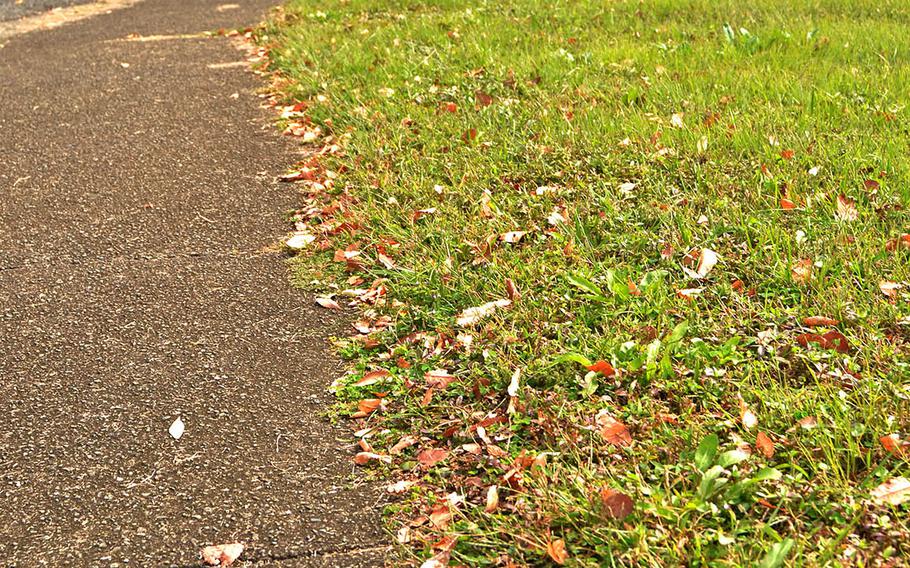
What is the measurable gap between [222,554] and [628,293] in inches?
67.2

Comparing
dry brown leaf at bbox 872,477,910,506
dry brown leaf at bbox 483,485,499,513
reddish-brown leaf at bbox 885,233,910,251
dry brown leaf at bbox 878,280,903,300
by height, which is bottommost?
dry brown leaf at bbox 483,485,499,513

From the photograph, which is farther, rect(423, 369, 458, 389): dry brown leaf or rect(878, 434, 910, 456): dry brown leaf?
rect(423, 369, 458, 389): dry brown leaf

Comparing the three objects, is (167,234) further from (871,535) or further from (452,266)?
(871,535)

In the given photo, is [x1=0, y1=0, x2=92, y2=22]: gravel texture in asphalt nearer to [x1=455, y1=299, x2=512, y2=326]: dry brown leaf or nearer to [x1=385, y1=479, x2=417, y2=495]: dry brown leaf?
[x1=455, y1=299, x2=512, y2=326]: dry brown leaf

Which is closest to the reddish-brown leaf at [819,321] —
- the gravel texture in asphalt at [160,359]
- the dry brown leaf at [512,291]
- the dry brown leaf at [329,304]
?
the dry brown leaf at [512,291]

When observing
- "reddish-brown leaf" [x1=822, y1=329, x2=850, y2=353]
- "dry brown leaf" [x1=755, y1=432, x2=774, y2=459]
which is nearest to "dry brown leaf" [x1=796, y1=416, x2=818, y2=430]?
"dry brown leaf" [x1=755, y1=432, x2=774, y2=459]

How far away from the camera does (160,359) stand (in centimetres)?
339

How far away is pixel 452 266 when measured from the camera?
12.5 feet

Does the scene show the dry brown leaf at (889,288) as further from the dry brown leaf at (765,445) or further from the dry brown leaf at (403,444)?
the dry brown leaf at (403,444)

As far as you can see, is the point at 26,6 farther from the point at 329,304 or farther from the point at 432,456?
the point at 432,456

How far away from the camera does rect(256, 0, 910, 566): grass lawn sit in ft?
7.94

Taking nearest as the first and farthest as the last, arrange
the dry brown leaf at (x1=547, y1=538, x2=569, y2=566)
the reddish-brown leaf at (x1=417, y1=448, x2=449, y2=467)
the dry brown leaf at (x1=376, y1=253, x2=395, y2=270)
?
1. the dry brown leaf at (x1=547, y1=538, x2=569, y2=566)
2. the reddish-brown leaf at (x1=417, y1=448, x2=449, y2=467)
3. the dry brown leaf at (x1=376, y1=253, x2=395, y2=270)

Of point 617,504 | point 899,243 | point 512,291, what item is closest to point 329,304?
point 512,291

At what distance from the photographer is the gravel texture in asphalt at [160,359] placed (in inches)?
102
